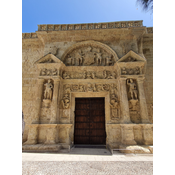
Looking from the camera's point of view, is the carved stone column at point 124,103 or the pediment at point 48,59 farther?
the pediment at point 48,59

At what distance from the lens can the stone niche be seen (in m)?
6.20

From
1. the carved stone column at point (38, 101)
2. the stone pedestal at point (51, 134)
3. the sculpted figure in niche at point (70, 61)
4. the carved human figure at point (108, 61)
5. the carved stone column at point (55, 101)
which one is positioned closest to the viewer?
the stone pedestal at point (51, 134)

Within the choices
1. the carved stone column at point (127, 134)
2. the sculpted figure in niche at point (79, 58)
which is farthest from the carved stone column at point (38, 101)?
the carved stone column at point (127, 134)

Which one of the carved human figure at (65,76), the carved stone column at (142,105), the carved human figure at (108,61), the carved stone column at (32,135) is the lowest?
the carved stone column at (32,135)

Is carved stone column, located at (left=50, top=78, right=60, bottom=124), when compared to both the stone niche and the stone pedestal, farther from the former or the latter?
the stone pedestal

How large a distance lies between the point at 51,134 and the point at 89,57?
5056mm

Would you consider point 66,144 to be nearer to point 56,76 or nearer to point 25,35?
point 56,76

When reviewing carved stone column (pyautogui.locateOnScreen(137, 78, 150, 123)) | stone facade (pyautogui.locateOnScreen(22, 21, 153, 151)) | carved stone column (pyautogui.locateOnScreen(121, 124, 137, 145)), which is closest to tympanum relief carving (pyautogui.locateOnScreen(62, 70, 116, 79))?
stone facade (pyautogui.locateOnScreen(22, 21, 153, 151))

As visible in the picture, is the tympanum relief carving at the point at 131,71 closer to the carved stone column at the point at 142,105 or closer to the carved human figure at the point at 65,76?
the carved stone column at the point at 142,105

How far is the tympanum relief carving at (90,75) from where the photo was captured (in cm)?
741

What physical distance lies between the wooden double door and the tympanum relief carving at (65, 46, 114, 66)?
91.4 inches

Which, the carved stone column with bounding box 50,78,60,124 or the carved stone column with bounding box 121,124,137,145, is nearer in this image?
the carved stone column with bounding box 121,124,137,145

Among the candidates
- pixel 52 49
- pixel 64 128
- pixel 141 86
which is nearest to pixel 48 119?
pixel 64 128

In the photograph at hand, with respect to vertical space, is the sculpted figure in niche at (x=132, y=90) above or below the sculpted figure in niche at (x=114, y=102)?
above
